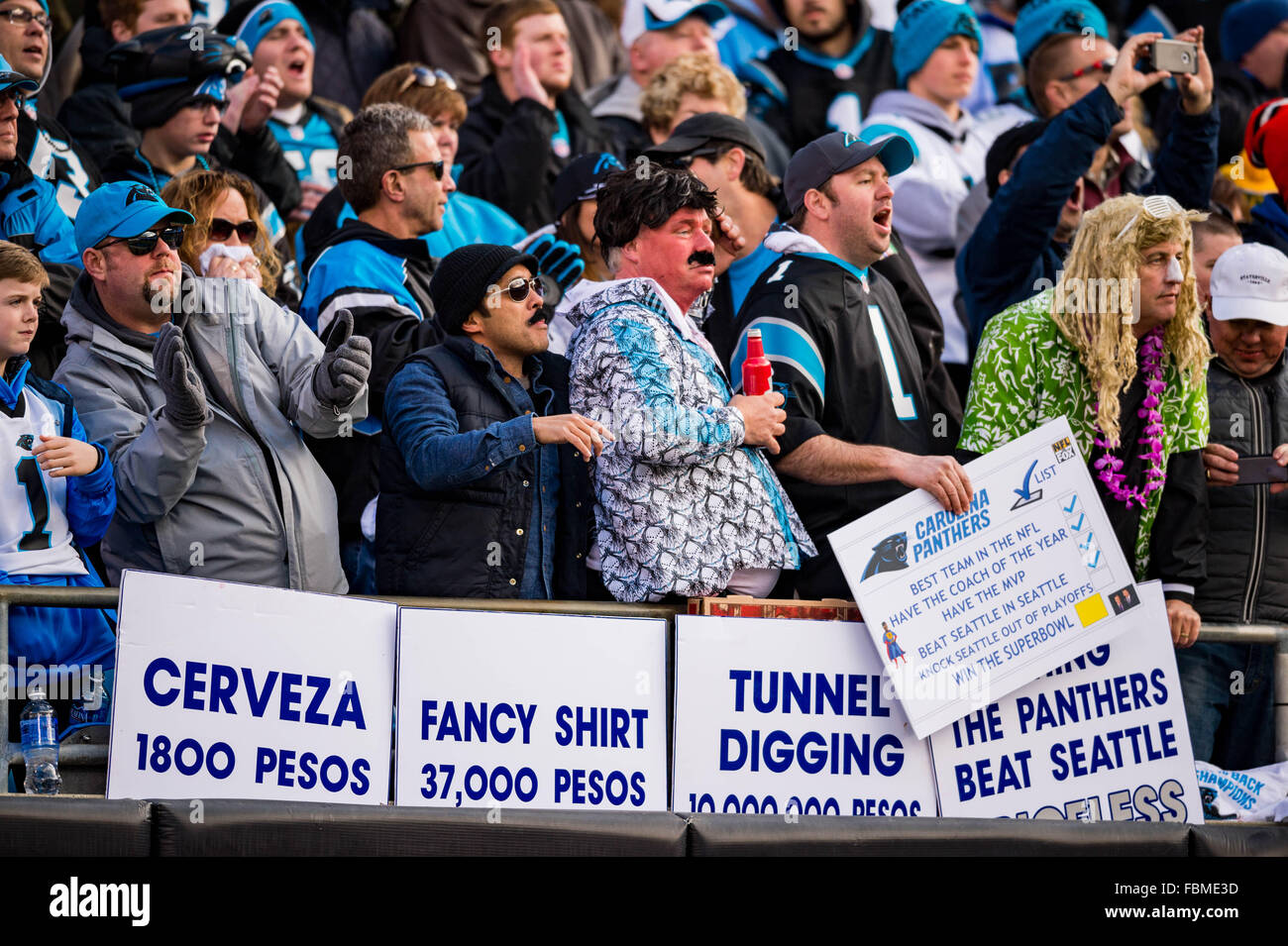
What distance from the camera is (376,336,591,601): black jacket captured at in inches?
262

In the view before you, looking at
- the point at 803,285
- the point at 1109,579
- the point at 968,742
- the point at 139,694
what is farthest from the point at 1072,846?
the point at 139,694

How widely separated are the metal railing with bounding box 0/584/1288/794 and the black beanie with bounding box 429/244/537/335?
1183 millimetres

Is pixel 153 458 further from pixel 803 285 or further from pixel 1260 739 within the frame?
pixel 1260 739

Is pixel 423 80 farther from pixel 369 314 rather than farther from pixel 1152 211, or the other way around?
pixel 1152 211

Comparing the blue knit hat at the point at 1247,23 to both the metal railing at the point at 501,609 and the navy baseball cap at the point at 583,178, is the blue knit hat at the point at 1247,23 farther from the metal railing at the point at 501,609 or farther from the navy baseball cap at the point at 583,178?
the metal railing at the point at 501,609

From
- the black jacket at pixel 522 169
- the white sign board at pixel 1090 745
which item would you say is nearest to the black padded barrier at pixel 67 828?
the white sign board at pixel 1090 745

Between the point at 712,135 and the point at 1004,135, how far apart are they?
1719 millimetres

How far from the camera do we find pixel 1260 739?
24.8ft

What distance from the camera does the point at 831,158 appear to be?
25.2 feet

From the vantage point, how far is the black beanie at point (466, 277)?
6.98 m

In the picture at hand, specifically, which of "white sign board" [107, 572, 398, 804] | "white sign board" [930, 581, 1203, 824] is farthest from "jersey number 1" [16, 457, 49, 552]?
"white sign board" [930, 581, 1203, 824]

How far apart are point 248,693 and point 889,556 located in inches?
91.0

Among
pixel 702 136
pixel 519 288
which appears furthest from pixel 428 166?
pixel 519 288

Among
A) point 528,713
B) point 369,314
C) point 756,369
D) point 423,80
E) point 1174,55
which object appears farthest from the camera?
point 423,80
